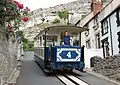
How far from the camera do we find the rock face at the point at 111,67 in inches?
533

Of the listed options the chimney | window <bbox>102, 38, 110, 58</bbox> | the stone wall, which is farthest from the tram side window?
the chimney

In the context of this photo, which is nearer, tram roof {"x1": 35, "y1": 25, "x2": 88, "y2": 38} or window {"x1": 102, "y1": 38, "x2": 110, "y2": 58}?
tram roof {"x1": 35, "y1": 25, "x2": 88, "y2": 38}

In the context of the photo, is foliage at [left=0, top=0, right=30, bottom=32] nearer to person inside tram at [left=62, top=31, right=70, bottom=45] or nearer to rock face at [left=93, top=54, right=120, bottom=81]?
person inside tram at [left=62, top=31, right=70, bottom=45]

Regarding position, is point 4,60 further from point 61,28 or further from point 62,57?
point 61,28

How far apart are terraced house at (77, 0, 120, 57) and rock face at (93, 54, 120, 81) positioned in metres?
8.00

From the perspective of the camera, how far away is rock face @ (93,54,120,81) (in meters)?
13.5

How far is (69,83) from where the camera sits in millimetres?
12195

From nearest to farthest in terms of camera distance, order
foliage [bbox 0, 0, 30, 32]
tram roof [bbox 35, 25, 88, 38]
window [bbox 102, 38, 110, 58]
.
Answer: foliage [bbox 0, 0, 30, 32], tram roof [bbox 35, 25, 88, 38], window [bbox 102, 38, 110, 58]

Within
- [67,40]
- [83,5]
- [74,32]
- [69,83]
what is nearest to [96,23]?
[74,32]

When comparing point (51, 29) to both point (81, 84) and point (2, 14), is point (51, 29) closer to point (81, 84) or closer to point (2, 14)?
point (81, 84)

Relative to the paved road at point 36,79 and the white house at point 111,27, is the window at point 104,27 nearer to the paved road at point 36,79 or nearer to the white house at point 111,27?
the white house at point 111,27

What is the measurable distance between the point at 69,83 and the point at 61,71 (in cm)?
516

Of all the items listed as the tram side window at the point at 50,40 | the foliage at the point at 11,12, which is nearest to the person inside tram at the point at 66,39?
the tram side window at the point at 50,40

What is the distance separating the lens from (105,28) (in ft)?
89.6
